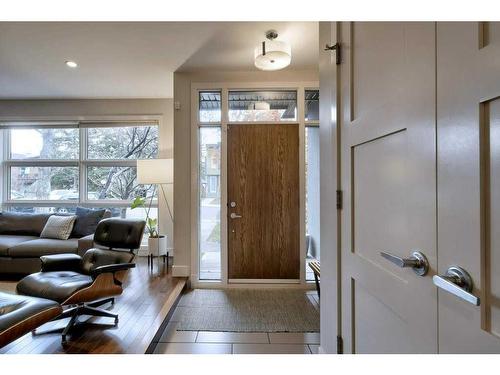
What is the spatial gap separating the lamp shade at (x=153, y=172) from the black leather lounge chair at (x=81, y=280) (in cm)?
101

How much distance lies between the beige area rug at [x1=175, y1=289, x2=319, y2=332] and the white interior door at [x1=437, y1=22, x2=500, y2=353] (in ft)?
6.14

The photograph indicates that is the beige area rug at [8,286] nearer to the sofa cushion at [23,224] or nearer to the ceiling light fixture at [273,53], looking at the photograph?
the sofa cushion at [23,224]

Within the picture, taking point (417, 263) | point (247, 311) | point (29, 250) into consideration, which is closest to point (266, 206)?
point (247, 311)

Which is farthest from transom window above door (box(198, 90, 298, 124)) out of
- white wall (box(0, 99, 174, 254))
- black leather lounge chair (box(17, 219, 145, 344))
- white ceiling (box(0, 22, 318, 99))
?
black leather lounge chair (box(17, 219, 145, 344))

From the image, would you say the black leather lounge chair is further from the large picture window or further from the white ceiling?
the large picture window

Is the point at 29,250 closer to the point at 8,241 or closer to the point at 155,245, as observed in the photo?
the point at 8,241

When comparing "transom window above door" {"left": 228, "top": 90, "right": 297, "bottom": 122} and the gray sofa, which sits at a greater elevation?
"transom window above door" {"left": 228, "top": 90, "right": 297, "bottom": 122}

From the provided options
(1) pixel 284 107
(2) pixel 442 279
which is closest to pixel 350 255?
(2) pixel 442 279

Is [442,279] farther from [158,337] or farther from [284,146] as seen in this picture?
[284,146]

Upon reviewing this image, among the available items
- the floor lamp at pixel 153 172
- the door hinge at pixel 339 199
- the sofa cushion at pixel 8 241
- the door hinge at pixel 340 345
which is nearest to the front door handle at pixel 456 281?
the door hinge at pixel 339 199

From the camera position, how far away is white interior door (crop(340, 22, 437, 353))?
0.79 meters

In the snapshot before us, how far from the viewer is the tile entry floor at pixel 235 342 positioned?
201 cm

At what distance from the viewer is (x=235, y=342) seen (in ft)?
7.00

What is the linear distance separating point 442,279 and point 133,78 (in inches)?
156
